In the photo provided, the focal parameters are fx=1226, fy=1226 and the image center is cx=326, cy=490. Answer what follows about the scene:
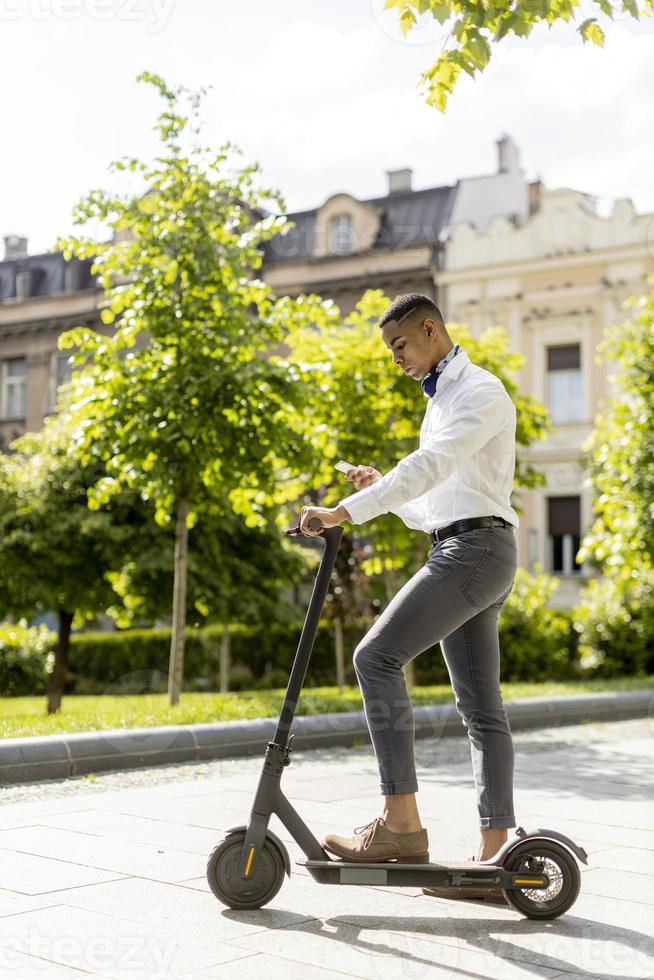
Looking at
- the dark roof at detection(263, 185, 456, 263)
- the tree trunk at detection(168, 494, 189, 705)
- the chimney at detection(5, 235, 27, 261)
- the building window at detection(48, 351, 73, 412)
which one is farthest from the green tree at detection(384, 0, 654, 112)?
the chimney at detection(5, 235, 27, 261)

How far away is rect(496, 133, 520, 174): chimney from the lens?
32906mm

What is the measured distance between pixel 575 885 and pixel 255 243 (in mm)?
8269

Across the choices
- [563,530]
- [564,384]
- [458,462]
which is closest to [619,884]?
[458,462]

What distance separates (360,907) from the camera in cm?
389

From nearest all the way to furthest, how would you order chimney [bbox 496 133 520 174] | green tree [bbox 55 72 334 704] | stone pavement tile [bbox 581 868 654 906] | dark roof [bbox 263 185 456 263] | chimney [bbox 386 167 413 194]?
1. stone pavement tile [bbox 581 868 654 906]
2. green tree [bbox 55 72 334 704]
3. dark roof [bbox 263 185 456 263]
4. chimney [bbox 496 133 520 174]
5. chimney [bbox 386 167 413 194]

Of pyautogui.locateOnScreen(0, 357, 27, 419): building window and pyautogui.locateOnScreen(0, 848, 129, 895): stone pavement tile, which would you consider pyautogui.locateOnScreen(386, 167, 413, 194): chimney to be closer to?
pyautogui.locateOnScreen(0, 357, 27, 419): building window

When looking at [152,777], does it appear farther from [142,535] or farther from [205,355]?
[142,535]

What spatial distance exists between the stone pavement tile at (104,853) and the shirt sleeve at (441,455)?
1525mm

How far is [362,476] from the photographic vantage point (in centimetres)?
397

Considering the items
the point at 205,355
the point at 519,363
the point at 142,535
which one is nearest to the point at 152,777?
the point at 205,355

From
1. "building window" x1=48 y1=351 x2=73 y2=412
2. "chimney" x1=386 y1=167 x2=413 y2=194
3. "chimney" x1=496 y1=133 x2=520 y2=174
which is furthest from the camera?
"building window" x1=48 y1=351 x2=73 y2=412

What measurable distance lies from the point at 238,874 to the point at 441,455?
4.66 feet

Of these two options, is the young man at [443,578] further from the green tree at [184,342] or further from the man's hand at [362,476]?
the green tree at [184,342]

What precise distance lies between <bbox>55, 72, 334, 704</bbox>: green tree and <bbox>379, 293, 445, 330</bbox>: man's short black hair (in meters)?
6.30
